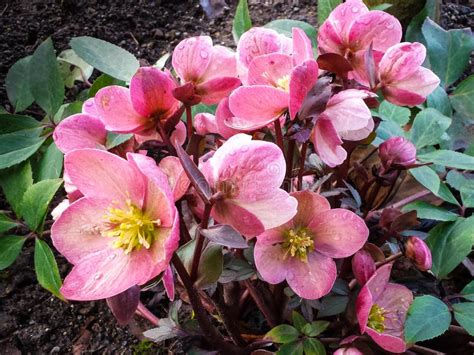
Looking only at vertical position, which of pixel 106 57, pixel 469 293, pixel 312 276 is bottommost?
pixel 469 293

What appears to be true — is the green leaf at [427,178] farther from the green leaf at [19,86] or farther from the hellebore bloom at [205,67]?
the green leaf at [19,86]

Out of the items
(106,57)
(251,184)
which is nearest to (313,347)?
(251,184)

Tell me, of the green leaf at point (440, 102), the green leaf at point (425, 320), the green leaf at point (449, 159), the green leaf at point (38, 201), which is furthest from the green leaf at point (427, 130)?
the green leaf at point (38, 201)

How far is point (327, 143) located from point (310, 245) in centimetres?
12

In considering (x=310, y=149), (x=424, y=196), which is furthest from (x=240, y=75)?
(x=424, y=196)

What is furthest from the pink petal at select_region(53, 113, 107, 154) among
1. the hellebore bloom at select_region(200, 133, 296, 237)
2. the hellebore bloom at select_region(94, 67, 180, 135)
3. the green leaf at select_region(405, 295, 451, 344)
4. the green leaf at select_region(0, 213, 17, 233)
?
the green leaf at select_region(405, 295, 451, 344)

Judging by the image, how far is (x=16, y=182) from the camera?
824 mm

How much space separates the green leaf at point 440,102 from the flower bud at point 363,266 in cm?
48

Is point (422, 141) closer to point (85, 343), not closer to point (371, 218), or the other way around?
point (371, 218)

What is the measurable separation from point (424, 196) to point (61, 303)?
64 cm

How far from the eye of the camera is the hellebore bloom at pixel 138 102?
1.59ft

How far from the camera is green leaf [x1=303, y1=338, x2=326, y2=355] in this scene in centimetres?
59

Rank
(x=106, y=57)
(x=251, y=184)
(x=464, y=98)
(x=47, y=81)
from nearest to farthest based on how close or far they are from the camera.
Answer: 1. (x=251, y=184)
2. (x=106, y=57)
3. (x=47, y=81)
4. (x=464, y=98)

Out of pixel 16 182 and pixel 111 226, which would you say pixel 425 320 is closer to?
pixel 111 226
